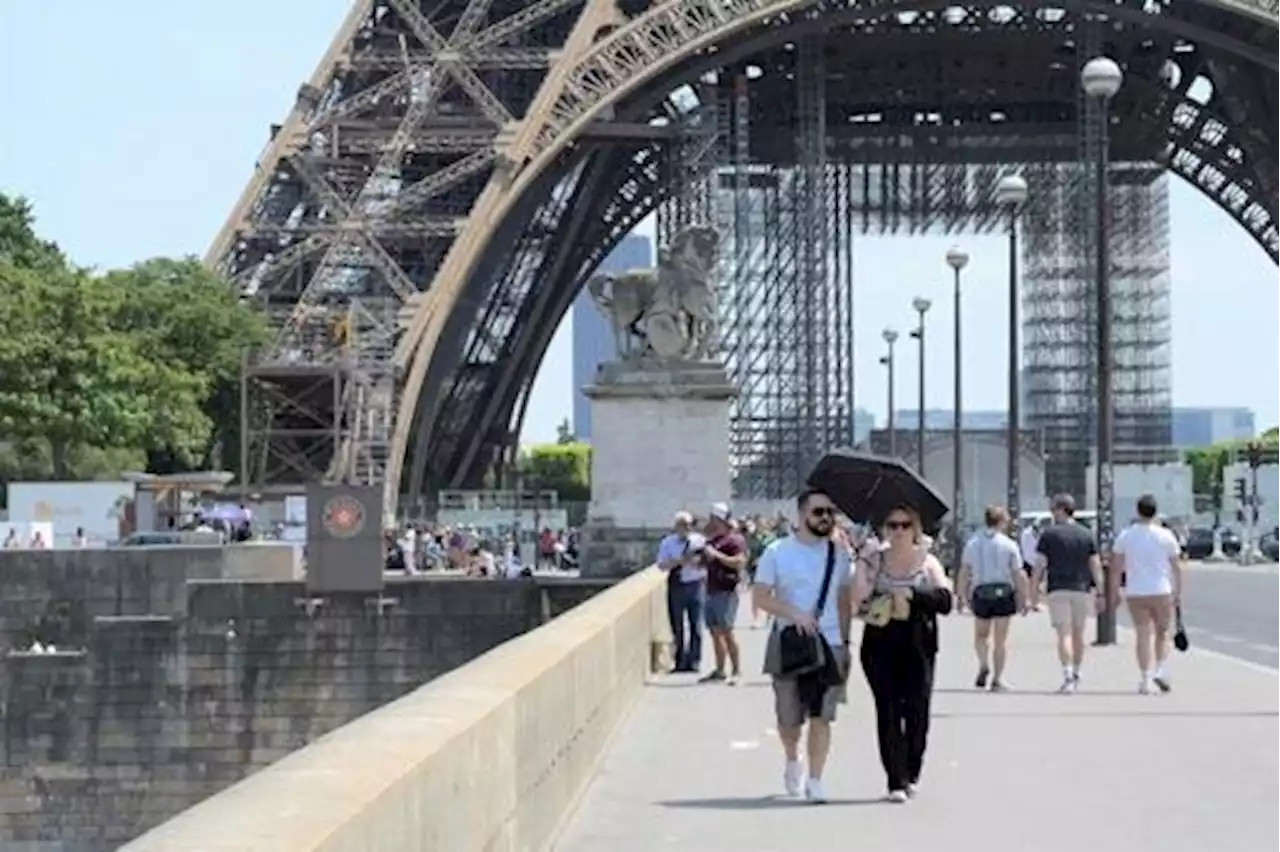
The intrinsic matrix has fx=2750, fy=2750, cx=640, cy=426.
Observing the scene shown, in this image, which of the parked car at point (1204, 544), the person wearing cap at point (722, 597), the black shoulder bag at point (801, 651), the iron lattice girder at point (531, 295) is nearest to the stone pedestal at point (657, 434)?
the person wearing cap at point (722, 597)

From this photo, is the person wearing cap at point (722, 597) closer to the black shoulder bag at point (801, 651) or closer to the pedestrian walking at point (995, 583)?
the pedestrian walking at point (995, 583)

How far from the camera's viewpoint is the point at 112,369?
6662 cm

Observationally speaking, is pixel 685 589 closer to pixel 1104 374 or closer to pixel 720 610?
pixel 720 610

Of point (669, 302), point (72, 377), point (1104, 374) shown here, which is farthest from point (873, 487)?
point (72, 377)

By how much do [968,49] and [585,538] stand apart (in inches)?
1577

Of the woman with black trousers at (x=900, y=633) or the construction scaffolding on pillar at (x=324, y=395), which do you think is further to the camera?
the construction scaffolding on pillar at (x=324, y=395)

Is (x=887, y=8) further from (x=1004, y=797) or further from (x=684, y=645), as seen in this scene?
(x=1004, y=797)

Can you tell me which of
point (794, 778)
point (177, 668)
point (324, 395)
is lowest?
point (177, 668)

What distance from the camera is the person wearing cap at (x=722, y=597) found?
23.2m

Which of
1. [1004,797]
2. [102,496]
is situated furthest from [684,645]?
[102,496]

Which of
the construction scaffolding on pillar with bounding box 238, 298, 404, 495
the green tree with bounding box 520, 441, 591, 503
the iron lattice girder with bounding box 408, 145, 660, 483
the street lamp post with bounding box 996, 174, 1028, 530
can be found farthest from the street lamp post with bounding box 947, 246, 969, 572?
the green tree with bounding box 520, 441, 591, 503

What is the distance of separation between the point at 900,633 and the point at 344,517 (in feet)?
102

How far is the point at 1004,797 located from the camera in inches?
540

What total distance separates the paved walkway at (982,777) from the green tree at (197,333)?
→ 48616mm
